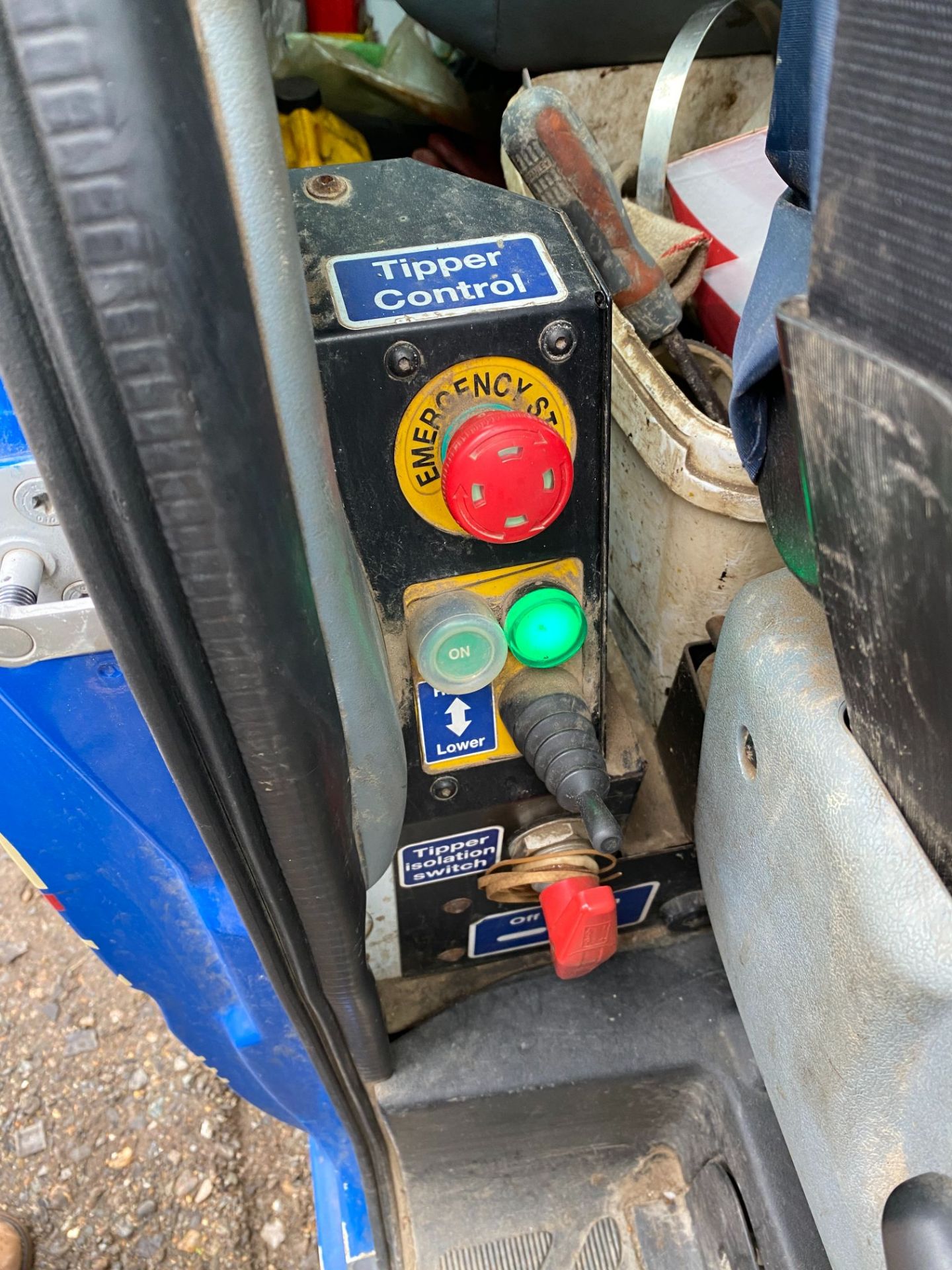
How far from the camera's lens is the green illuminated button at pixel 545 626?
21.7 inches

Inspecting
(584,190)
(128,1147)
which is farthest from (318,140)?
(128,1147)

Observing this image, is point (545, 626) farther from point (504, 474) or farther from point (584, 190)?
point (584, 190)

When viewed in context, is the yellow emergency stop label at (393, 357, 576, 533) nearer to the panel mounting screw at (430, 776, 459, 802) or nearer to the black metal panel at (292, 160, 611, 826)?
the black metal panel at (292, 160, 611, 826)

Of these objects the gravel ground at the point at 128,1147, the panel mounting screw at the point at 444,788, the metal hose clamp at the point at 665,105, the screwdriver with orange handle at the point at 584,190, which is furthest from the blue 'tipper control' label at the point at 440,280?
the gravel ground at the point at 128,1147

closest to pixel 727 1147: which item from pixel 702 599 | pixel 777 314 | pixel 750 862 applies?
pixel 750 862

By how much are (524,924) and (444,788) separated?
0.21 m

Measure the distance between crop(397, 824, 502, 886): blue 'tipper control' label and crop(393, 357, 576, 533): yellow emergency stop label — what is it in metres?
0.29

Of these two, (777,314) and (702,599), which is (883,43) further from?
(702,599)

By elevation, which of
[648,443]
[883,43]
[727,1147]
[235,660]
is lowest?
[727,1147]

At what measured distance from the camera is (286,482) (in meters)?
0.33

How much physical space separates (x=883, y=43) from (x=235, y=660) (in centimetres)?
31

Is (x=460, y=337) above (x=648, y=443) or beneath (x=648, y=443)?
above

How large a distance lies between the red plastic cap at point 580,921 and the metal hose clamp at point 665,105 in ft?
Result: 2.06

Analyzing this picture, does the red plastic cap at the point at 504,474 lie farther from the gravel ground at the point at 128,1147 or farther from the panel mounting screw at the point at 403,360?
the gravel ground at the point at 128,1147
